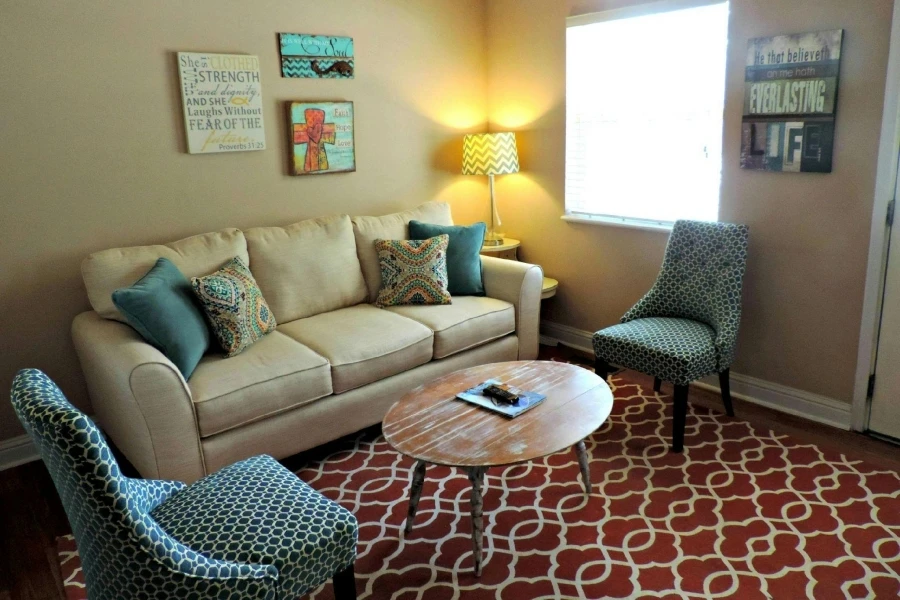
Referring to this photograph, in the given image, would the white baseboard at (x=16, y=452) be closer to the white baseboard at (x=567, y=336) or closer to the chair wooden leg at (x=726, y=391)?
the white baseboard at (x=567, y=336)

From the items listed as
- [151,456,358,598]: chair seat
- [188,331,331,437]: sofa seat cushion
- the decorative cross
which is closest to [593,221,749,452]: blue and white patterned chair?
[188,331,331,437]: sofa seat cushion

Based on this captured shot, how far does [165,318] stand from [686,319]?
2447 millimetres

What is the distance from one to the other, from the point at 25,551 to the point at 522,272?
2.58m

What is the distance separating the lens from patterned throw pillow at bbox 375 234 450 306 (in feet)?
12.3

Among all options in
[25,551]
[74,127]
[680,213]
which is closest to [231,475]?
[25,551]

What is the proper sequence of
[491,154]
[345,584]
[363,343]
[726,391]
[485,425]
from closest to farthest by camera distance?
[345,584] → [485,425] → [363,343] → [726,391] → [491,154]

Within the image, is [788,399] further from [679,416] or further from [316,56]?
[316,56]

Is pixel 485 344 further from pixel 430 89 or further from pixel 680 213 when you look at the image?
pixel 430 89

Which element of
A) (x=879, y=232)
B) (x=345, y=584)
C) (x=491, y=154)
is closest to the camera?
(x=345, y=584)

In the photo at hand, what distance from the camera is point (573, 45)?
13.5ft

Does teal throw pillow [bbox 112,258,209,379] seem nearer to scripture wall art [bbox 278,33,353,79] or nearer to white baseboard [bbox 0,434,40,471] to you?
white baseboard [bbox 0,434,40,471]

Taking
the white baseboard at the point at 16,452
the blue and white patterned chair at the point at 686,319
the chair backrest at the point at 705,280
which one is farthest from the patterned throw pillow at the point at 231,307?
the chair backrest at the point at 705,280

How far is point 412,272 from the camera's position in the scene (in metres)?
3.77

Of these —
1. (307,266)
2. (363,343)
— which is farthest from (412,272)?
(363,343)
